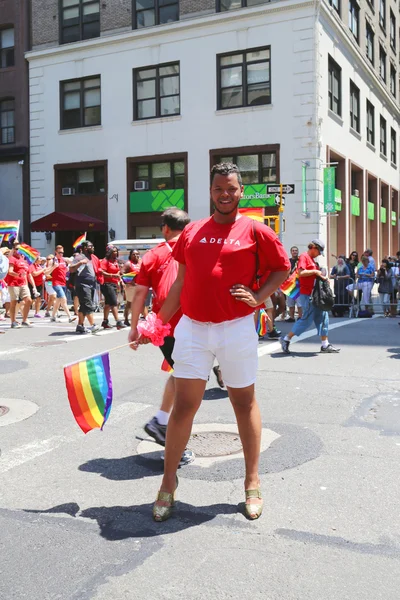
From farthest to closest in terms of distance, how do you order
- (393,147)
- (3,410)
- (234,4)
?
(393,147) → (234,4) → (3,410)

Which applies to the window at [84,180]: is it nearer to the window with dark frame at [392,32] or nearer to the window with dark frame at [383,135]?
the window with dark frame at [383,135]

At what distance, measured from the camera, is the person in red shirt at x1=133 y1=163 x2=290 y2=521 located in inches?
149

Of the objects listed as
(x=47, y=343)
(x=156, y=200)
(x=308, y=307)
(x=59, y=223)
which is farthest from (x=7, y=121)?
(x=308, y=307)

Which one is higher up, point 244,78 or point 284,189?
point 244,78

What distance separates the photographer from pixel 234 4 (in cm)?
2584

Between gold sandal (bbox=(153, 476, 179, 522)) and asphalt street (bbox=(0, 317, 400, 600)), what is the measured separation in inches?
→ 2.4

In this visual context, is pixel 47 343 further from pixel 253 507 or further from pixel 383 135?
pixel 383 135

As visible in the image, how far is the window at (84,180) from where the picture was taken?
2947 cm

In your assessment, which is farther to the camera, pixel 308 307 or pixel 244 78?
pixel 244 78

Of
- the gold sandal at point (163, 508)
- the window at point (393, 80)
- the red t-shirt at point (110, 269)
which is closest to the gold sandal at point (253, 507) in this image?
the gold sandal at point (163, 508)

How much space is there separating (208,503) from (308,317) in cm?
675

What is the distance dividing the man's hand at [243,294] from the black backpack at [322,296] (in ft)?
21.7

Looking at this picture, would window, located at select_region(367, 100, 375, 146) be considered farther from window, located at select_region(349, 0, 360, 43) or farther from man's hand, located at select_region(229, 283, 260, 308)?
man's hand, located at select_region(229, 283, 260, 308)

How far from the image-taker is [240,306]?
381cm
